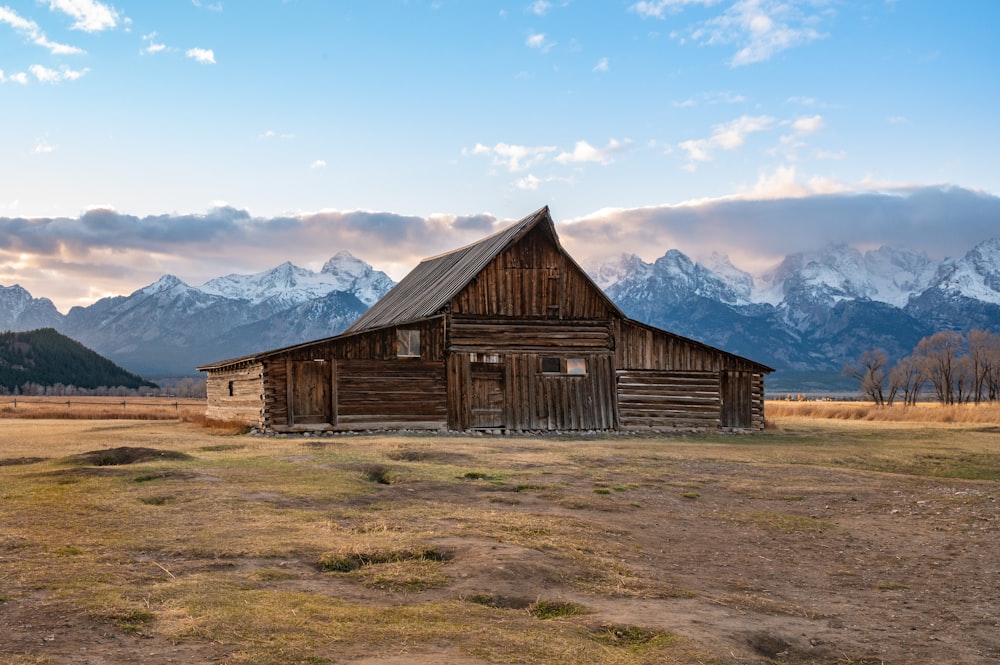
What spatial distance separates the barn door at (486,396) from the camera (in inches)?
1390

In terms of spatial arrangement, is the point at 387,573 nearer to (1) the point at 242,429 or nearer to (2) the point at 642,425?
(1) the point at 242,429

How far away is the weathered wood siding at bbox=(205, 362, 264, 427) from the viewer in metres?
33.3

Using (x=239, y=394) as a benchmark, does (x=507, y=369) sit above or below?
above

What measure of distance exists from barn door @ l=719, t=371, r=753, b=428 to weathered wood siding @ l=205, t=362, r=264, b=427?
788 inches

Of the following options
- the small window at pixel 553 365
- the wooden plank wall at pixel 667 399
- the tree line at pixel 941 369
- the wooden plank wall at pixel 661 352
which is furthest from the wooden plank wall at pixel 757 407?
the tree line at pixel 941 369

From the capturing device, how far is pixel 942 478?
20875 millimetres

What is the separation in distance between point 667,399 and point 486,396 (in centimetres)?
823

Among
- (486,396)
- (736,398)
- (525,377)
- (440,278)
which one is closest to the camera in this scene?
(486,396)

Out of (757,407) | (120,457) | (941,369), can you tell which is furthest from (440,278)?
(941,369)

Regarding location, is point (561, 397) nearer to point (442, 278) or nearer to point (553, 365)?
point (553, 365)

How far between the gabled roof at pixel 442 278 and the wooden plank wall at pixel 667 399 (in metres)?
3.43

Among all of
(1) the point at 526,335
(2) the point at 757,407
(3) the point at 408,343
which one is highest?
(1) the point at 526,335

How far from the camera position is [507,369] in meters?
36.0

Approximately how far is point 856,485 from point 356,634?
14.6 meters
